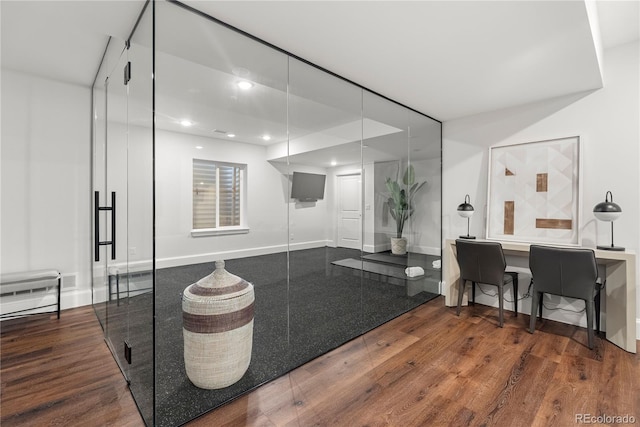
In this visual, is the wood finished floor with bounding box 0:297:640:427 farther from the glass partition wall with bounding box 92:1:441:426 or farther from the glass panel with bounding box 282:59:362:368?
the glass panel with bounding box 282:59:362:368

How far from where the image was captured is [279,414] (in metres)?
1.74

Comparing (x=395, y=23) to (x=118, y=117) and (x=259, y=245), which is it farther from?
(x=118, y=117)

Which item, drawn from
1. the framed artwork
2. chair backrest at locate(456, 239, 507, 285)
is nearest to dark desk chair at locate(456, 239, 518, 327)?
chair backrest at locate(456, 239, 507, 285)

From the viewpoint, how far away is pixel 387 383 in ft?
6.80

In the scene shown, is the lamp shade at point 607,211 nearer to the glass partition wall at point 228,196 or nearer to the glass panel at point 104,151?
the glass partition wall at point 228,196

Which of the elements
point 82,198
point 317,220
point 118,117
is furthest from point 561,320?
point 82,198

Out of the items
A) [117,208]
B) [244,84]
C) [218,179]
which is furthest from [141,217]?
[244,84]

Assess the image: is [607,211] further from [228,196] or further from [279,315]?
[228,196]

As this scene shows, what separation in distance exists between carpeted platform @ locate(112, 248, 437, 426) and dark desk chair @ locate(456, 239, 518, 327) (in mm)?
913

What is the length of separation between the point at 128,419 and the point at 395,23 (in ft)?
9.49

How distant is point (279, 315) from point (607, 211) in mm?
3085

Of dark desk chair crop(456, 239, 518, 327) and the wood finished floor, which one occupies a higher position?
dark desk chair crop(456, 239, 518, 327)

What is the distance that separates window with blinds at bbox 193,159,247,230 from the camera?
1.87m

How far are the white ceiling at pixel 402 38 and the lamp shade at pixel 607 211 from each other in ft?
3.86
